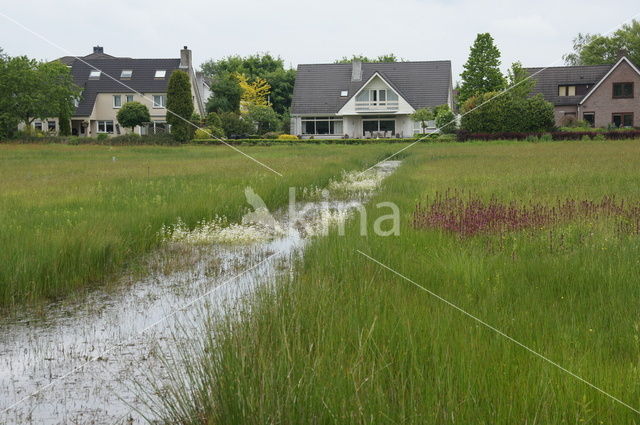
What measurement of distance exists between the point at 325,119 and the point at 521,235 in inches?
2188

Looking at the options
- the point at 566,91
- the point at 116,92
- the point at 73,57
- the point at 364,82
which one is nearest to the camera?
the point at 566,91

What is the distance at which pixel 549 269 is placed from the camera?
630 cm

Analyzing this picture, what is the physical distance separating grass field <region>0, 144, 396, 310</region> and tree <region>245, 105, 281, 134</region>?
44006 mm

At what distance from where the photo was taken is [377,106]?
61594 mm

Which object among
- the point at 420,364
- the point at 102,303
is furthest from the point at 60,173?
the point at 420,364

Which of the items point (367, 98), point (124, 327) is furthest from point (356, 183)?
point (367, 98)

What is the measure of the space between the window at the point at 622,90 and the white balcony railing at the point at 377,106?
1820 cm

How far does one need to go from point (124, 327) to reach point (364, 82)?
58.7 m

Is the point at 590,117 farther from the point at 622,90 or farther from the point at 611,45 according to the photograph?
the point at 611,45

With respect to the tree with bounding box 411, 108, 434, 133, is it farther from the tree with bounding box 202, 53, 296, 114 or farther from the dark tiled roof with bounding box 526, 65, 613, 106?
the tree with bounding box 202, 53, 296, 114

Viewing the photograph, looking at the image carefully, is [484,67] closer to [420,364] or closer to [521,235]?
[521,235]

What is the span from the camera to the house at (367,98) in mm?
61406

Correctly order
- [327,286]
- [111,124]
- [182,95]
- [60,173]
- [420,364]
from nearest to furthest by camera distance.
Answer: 1. [420,364]
2. [327,286]
3. [60,173]
4. [182,95]
5. [111,124]

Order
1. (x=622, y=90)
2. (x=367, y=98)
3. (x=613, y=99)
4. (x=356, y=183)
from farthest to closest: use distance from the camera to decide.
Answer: (x=367, y=98) → (x=613, y=99) → (x=622, y=90) → (x=356, y=183)
